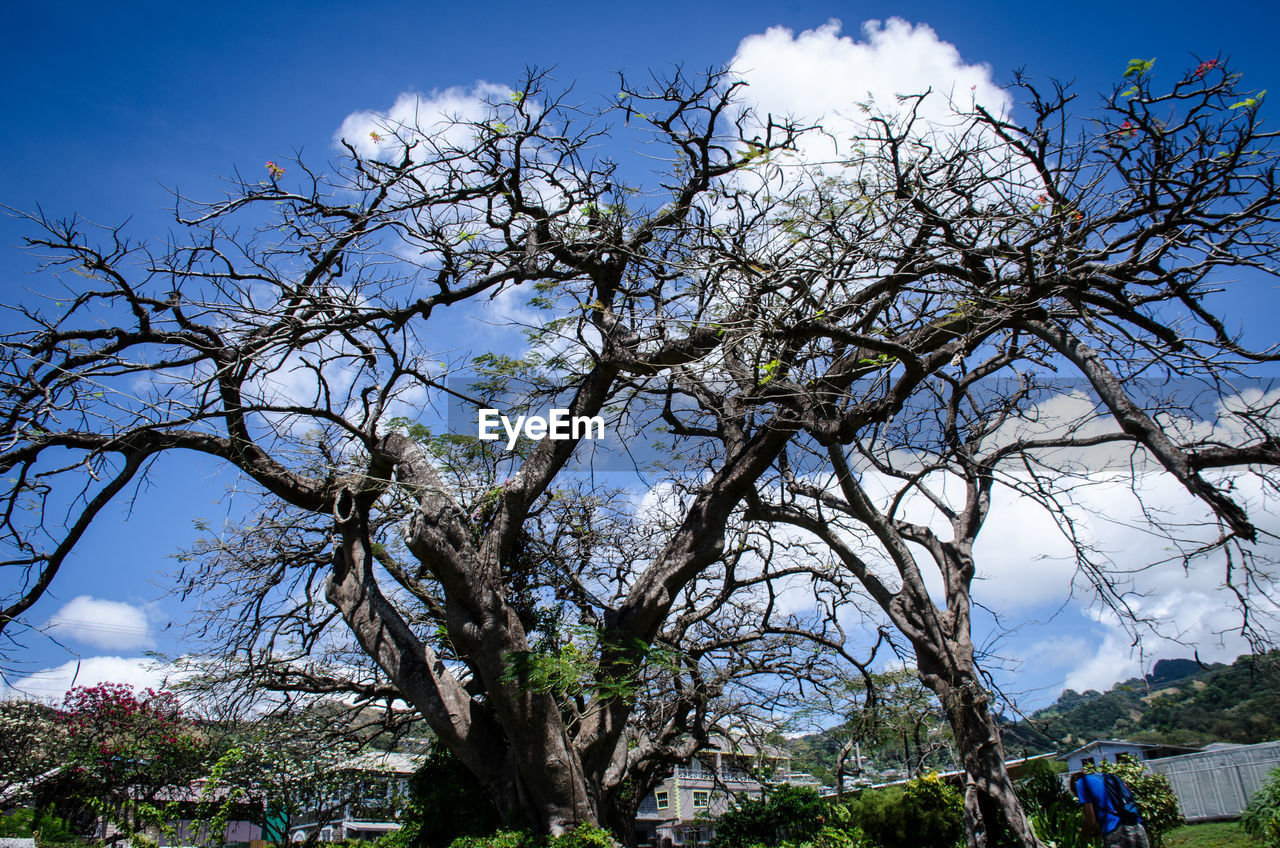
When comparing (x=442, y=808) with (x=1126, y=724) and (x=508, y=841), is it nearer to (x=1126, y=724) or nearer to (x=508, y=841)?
(x=508, y=841)

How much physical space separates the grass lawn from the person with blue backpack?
23.6ft

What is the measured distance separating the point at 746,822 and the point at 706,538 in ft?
17.7

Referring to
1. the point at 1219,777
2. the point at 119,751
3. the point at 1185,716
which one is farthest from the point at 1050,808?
the point at 1185,716

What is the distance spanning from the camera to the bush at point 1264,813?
35.2 ft

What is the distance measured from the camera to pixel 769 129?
676cm

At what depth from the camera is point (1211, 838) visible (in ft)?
43.0

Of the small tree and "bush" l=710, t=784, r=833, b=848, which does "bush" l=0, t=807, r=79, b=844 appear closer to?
the small tree

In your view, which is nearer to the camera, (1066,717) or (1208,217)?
(1208,217)

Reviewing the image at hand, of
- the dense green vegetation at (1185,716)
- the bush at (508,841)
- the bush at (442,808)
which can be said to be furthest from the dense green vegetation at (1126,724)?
the bush at (442,808)

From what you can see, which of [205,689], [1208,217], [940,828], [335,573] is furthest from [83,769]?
[1208,217]

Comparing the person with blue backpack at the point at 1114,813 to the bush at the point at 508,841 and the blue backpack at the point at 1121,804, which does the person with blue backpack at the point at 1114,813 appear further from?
the bush at the point at 508,841

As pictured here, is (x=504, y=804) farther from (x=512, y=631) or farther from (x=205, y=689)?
(x=205, y=689)

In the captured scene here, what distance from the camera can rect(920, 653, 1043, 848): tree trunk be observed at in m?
6.71

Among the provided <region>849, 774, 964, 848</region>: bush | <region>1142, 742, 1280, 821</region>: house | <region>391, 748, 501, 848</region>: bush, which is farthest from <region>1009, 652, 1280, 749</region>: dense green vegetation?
<region>391, 748, 501, 848</region>: bush
